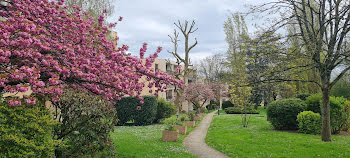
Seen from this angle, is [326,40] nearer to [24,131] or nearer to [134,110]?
[24,131]

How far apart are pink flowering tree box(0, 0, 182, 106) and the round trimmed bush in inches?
392

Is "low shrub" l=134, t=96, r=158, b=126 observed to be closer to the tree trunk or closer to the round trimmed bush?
the round trimmed bush

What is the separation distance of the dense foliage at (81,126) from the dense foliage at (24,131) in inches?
44.3

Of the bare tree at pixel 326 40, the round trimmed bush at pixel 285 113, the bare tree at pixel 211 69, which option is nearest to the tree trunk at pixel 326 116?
the bare tree at pixel 326 40

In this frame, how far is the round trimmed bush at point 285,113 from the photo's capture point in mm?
14374

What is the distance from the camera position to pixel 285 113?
14438 mm

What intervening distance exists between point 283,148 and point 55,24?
8530 mm

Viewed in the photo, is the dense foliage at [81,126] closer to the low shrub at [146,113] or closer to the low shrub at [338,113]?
the low shrub at [338,113]

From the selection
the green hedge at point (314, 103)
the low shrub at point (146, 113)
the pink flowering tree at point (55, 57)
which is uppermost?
the pink flowering tree at point (55, 57)

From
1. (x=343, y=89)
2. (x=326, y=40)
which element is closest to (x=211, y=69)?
(x=343, y=89)

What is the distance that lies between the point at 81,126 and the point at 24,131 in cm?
160

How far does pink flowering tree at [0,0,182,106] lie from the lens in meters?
4.19

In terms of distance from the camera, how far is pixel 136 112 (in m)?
21.4

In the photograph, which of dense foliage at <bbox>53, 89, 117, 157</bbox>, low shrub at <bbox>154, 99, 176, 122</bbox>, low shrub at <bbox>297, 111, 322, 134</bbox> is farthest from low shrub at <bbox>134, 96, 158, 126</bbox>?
dense foliage at <bbox>53, 89, 117, 157</bbox>
